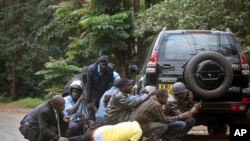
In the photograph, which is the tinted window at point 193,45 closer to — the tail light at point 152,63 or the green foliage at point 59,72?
the tail light at point 152,63

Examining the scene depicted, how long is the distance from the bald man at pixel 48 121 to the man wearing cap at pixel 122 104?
683 mm

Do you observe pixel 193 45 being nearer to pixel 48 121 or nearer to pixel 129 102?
pixel 129 102

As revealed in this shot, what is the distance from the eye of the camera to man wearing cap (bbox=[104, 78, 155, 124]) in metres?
8.03

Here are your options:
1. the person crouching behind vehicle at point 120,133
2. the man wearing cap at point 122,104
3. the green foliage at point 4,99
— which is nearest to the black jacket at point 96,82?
the man wearing cap at point 122,104

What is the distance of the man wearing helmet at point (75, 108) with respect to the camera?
28.5 ft

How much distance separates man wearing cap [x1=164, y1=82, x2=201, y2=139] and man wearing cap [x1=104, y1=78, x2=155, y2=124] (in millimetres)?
463

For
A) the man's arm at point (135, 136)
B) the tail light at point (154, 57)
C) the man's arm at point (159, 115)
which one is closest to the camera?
the man's arm at point (135, 136)

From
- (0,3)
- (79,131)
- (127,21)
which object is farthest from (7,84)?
(79,131)

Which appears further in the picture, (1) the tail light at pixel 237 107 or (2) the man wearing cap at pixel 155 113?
(1) the tail light at pixel 237 107

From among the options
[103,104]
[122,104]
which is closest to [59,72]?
[103,104]

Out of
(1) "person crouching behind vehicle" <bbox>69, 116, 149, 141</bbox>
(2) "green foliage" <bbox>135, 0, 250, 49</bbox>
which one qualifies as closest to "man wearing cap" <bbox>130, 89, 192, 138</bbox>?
(1) "person crouching behind vehicle" <bbox>69, 116, 149, 141</bbox>

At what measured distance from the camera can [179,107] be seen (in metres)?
8.51

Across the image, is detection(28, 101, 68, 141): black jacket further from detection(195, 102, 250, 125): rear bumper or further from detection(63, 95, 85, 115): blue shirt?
detection(195, 102, 250, 125): rear bumper

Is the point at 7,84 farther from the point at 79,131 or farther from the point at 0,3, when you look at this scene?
the point at 79,131
